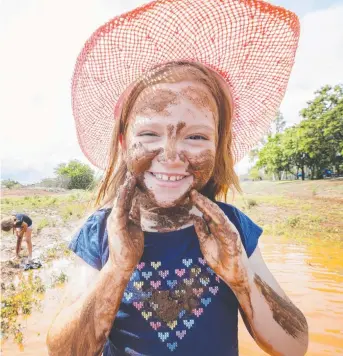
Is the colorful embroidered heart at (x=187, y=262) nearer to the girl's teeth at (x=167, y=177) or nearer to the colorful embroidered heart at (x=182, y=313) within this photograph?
the colorful embroidered heart at (x=182, y=313)

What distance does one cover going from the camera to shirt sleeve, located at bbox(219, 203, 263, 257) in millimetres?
1562

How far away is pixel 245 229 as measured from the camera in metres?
1.61

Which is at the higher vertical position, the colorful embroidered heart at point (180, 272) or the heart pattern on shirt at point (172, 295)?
the colorful embroidered heart at point (180, 272)

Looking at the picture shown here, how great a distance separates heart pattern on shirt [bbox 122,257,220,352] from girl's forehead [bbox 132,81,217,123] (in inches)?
25.0

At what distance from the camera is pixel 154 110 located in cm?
144

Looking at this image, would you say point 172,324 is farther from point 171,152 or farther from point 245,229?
point 171,152

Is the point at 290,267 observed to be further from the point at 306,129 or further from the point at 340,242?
the point at 306,129

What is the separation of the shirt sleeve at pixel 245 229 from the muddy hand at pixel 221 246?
26 cm

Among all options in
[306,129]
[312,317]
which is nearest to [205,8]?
[312,317]

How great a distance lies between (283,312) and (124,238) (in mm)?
703

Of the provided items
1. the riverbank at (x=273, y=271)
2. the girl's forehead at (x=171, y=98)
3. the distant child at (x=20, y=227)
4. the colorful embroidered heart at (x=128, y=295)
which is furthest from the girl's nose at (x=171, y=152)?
the distant child at (x=20, y=227)

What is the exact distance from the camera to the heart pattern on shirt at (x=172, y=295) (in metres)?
1.38

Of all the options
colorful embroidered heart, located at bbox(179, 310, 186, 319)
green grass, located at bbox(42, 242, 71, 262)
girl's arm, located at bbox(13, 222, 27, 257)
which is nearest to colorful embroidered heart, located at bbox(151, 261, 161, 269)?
colorful embroidered heart, located at bbox(179, 310, 186, 319)

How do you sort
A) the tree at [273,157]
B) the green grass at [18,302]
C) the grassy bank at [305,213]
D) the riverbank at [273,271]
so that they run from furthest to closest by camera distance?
the tree at [273,157]
the grassy bank at [305,213]
the green grass at [18,302]
the riverbank at [273,271]
